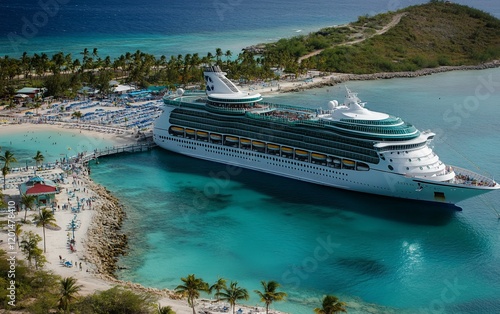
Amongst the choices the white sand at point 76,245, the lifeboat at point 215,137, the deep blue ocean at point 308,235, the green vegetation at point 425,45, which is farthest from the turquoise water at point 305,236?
the green vegetation at point 425,45

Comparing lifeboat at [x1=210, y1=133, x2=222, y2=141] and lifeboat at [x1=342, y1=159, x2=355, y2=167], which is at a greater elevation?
lifeboat at [x1=210, y1=133, x2=222, y2=141]

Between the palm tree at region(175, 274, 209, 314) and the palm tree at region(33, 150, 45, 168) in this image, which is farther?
the palm tree at region(33, 150, 45, 168)

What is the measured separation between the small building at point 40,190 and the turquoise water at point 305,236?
24.5 ft

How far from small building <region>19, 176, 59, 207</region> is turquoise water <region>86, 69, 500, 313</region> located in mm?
7458

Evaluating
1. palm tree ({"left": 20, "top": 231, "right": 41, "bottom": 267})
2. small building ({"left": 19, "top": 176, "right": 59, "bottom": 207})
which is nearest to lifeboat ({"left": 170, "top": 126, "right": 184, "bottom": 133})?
small building ({"left": 19, "top": 176, "right": 59, "bottom": 207})

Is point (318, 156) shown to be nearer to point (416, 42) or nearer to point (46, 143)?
point (46, 143)

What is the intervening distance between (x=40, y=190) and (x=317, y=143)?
29.4 meters

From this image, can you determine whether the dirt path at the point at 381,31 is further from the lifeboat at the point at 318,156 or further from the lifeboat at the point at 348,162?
the lifeboat at the point at 348,162

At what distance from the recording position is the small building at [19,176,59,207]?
181 feet

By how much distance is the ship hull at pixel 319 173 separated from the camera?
5794 cm

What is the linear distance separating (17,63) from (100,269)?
8272 cm

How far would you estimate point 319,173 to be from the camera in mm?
64625

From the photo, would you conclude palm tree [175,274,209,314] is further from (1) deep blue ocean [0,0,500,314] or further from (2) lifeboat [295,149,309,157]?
(2) lifeboat [295,149,309,157]

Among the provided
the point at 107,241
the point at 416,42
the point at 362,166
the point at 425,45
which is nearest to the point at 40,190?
the point at 107,241
